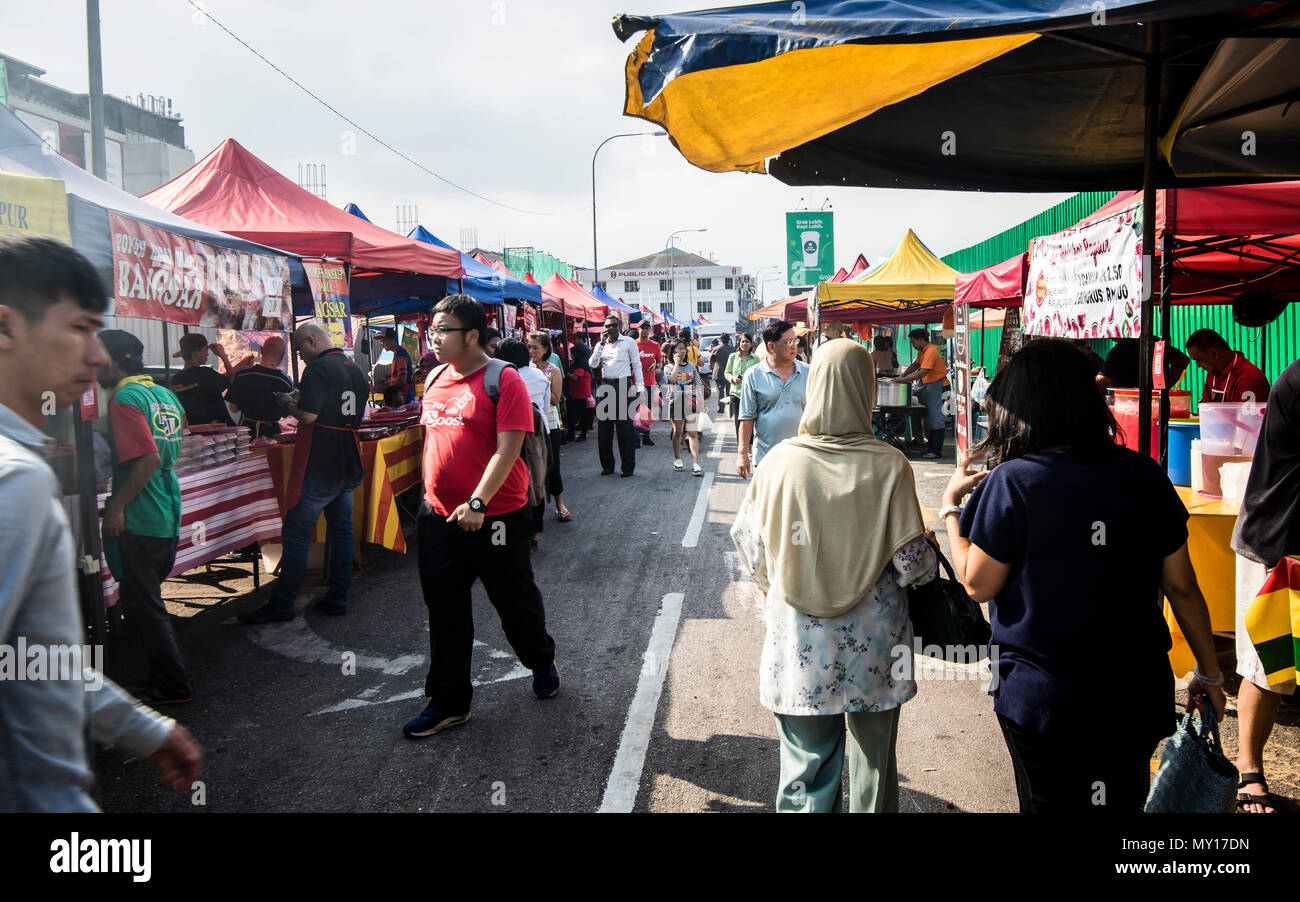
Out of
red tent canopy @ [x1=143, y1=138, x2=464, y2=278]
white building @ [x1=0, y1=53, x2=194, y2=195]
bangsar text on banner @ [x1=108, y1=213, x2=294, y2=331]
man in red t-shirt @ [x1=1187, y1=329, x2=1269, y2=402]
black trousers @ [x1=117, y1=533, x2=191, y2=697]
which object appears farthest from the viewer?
white building @ [x1=0, y1=53, x2=194, y2=195]

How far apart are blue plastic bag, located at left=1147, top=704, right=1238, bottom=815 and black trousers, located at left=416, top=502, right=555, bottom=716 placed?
282 cm

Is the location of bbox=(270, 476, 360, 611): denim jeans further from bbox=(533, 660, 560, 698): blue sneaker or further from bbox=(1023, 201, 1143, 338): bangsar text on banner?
bbox=(1023, 201, 1143, 338): bangsar text on banner

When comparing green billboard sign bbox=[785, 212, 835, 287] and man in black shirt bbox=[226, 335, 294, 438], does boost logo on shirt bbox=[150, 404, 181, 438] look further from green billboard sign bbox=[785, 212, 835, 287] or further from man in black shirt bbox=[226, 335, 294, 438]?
green billboard sign bbox=[785, 212, 835, 287]

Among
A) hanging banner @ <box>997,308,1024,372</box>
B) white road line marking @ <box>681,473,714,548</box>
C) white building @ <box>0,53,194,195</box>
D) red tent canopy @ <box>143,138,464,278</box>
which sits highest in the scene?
white building @ <box>0,53,194,195</box>

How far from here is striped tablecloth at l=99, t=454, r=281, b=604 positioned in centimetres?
A: 575

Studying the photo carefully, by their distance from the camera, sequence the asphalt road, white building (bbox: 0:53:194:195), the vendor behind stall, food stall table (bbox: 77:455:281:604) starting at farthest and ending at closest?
white building (bbox: 0:53:194:195)
the vendor behind stall
food stall table (bbox: 77:455:281:604)
the asphalt road

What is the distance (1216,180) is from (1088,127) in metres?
0.83

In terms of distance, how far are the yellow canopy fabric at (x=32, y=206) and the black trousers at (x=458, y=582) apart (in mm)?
2282

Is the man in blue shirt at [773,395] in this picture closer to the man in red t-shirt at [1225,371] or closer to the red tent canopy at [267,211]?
the man in red t-shirt at [1225,371]

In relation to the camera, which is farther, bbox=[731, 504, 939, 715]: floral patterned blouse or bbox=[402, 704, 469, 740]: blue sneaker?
bbox=[402, 704, 469, 740]: blue sneaker

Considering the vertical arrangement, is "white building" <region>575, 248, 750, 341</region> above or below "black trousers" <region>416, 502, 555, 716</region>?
above

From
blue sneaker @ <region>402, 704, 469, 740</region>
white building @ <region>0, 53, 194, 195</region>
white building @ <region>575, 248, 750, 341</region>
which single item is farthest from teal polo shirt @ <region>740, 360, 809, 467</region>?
white building @ <region>575, 248, 750, 341</region>
